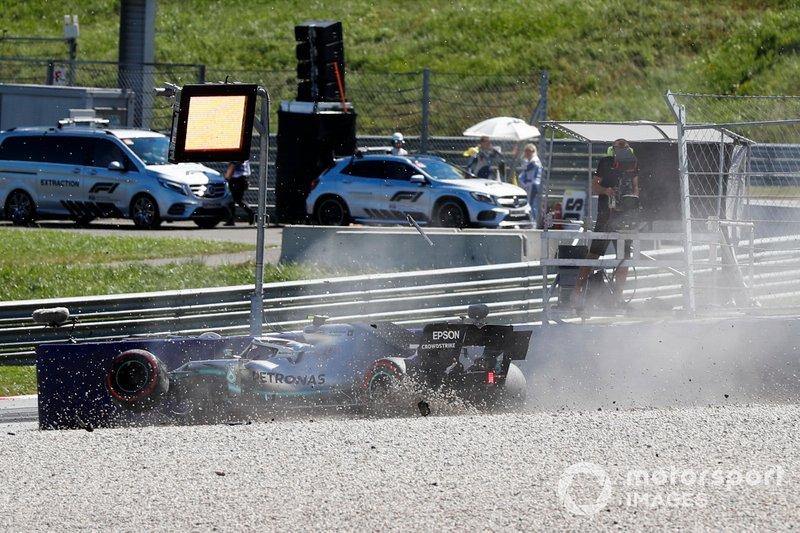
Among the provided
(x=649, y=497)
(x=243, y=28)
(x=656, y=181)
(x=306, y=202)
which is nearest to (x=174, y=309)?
(x=656, y=181)

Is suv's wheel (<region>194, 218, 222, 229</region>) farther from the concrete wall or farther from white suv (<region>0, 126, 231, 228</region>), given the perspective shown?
the concrete wall

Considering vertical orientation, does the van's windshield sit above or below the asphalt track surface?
above

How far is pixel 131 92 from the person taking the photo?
25.3 metres

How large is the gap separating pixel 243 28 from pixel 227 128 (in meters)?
34.0

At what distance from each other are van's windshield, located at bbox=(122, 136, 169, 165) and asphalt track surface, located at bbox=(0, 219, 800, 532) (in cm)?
1432

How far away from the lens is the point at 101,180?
73.9 ft

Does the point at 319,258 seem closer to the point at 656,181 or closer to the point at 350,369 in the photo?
the point at 656,181

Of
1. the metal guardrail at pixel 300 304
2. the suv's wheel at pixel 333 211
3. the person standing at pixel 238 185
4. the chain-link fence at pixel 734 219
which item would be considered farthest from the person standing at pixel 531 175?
the chain-link fence at pixel 734 219

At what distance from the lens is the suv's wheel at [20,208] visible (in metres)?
23.1

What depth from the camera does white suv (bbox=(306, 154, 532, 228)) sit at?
68.2 ft

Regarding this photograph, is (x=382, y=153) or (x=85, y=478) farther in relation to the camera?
(x=382, y=153)

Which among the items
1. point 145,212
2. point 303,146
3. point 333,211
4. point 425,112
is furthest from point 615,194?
point 145,212

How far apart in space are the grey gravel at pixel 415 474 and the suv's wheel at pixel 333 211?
13.2 m

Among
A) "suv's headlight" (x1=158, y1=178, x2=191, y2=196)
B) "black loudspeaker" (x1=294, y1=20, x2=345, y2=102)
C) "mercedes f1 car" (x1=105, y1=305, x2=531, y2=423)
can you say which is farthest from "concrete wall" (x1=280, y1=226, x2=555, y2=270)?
"mercedes f1 car" (x1=105, y1=305, x2=531, y2=423)
